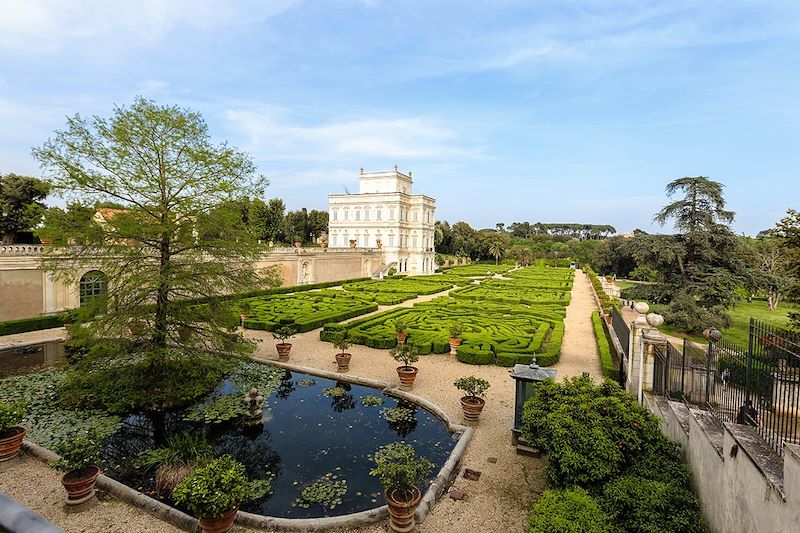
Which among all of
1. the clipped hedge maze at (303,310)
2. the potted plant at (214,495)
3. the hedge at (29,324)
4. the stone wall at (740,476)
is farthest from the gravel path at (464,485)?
the hedge at (29,324)

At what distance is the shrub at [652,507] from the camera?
18.1 feet

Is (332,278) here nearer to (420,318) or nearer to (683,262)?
(420,318)

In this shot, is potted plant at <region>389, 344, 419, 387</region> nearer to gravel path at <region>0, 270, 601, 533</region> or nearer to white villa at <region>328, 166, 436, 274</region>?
gravel path at <region>0, 270, 601, 533</region>

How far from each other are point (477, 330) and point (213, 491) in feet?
46.1

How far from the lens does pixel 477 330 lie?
1873 cm

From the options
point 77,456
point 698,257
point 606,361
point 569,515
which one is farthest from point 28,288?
point 698,257

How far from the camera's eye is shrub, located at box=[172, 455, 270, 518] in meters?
5.95

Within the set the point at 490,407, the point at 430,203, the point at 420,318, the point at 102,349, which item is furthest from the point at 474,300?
the point at 430,203

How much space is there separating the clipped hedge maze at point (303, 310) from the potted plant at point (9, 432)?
1077 centimetres

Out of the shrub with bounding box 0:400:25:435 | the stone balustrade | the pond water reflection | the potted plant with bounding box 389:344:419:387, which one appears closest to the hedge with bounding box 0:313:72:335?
the stone balustrade

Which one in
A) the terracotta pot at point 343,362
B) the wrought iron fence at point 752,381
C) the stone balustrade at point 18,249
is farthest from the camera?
the stone balustrade at point 18,249

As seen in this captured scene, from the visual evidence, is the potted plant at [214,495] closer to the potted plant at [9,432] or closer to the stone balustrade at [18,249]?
the potted plant at [9,432]

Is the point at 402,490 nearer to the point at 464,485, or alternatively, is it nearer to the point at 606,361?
the point at 464,485

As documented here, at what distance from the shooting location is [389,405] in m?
11.4
